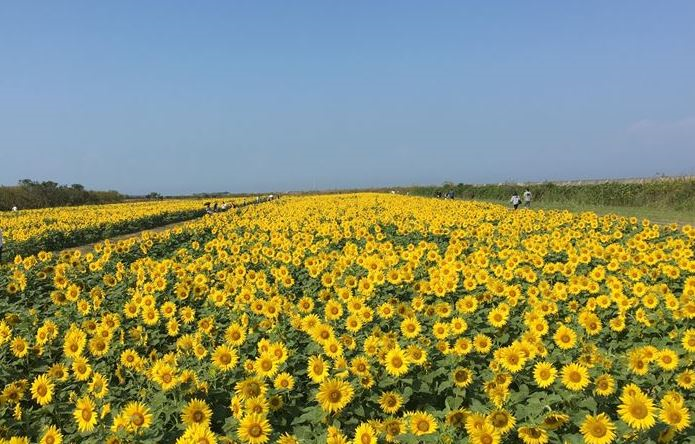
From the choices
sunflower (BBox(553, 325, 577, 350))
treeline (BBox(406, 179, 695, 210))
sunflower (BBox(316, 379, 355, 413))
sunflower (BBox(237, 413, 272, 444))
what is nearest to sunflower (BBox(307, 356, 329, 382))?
sunflower (BBox(316, 379, 355, 413))

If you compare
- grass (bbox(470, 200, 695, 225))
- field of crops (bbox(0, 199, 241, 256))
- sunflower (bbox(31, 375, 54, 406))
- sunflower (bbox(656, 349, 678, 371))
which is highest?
sunflower (bbox(656, 349, 678, 371))

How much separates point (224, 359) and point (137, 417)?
0.88 meters

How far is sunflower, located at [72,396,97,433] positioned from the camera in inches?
132

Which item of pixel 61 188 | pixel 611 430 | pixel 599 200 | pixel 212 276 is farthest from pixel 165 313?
pixel 61 188

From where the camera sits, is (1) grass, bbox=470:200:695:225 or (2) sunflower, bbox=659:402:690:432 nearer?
(2) sunflower, bbox=659:402:690:432

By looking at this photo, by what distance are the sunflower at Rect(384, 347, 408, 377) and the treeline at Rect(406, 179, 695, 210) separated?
1414 inches

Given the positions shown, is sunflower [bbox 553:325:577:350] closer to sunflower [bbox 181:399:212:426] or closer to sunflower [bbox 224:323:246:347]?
sunflower [bbox 224:323:246:347]

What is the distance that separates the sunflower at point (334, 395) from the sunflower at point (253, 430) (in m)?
0.40

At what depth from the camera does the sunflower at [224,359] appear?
154 inches

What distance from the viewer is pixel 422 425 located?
3037 mm

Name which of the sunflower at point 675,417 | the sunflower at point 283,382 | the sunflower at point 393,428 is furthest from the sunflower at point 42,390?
the sunflower at point 675,417

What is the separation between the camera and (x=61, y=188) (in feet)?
200

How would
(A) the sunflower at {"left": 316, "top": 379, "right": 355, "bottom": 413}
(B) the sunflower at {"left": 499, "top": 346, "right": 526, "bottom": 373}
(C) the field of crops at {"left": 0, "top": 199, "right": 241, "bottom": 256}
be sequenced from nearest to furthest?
1. (A) the sunflower at {"left": 316, "top": 379, "right": 355, "bottom": 413}
2. (B) the sunflower at {"left": 499, "top": 346, "right": 526, "bottom": 373}
3. (C) the field of crops at {"left": 0, "top": 199, "right": 241, "bottom": 256}

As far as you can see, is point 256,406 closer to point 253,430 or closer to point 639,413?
point 253,430
